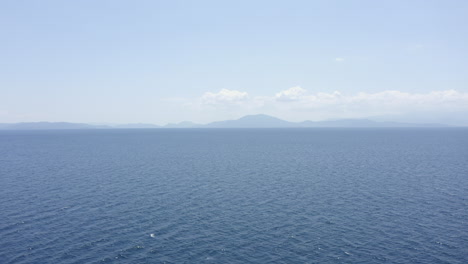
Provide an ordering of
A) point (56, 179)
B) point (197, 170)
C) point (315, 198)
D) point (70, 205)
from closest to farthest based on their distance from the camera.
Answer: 1. point (70, 205)
2. point (315, 198)
3. point (56, 179)
4. point (197, 170)

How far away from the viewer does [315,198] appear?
69.9 m

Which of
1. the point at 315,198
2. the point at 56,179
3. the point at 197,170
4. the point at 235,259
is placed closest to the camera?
the point at 235,259

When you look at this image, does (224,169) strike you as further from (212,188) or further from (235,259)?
(235,259)

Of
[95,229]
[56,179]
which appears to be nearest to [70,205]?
[95,229]

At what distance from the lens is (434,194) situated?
71.6 m

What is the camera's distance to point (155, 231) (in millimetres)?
50469

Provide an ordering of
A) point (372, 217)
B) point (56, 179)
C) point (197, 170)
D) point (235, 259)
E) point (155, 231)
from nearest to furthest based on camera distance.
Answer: point (235, 259) < point (155, 231) < point (372, 217) < point (56, 179) < point (197, 170)

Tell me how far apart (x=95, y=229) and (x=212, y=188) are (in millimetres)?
35100

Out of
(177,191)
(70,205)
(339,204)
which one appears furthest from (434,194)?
(70,205)

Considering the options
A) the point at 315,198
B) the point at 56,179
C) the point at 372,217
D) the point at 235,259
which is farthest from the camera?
the point at 56,179

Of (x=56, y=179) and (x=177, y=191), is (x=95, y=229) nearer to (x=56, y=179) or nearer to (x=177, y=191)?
(x=177, y=191)

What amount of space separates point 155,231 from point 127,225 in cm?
633

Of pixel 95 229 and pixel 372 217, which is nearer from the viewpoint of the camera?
pixel 95 229

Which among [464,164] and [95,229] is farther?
[464,164]
